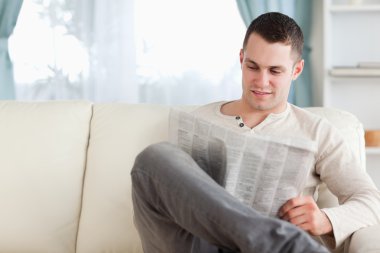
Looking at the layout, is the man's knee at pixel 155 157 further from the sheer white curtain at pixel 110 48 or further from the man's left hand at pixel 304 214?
the sheer white curtain at pixel 110 48

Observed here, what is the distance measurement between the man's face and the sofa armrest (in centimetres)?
47

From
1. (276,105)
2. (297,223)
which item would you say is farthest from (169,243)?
(276,105)

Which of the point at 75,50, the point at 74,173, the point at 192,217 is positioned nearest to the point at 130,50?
the point at 75,50

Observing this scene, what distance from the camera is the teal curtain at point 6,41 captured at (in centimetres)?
326

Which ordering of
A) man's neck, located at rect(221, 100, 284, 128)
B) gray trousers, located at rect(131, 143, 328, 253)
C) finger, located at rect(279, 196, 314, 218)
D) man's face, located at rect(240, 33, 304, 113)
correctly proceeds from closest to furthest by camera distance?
gray trousers, located at rect(131, 143, 328, 253)
finger, located at rect(279, 196, 314, 218)
man's face, located at rect(240, 33, 304, 113)
man's neck, located at rect(221, 100, 284, 128)

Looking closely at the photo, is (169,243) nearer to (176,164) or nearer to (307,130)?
(176,164)

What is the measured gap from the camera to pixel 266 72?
5.88ft

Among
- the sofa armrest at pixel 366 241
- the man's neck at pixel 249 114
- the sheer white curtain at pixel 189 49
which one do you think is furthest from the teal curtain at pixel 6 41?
the sofa armrest at pixel 366 241

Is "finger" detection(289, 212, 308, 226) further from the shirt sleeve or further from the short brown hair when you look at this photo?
the short brown hair

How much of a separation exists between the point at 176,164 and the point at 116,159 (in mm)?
663

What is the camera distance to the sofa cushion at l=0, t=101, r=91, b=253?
6.70ft

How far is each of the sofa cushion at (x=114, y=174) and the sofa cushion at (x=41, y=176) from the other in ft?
0.16

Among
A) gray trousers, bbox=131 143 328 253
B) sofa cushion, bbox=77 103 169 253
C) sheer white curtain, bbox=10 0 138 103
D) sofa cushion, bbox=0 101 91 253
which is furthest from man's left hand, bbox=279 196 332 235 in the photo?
sheer white curtain, bbox=10 0 138 103

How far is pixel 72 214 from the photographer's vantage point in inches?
81.7
